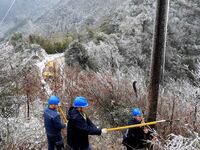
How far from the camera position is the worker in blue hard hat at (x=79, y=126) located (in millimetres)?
5445

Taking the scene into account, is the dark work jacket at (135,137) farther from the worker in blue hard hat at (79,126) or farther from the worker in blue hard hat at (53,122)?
the worker in blue hard hat at (53,122)

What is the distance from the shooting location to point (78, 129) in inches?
217

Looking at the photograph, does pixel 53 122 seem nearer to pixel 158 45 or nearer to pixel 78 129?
pixel 78 129

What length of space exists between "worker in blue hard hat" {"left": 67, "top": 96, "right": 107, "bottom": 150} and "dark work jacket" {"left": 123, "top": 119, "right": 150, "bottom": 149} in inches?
35.7

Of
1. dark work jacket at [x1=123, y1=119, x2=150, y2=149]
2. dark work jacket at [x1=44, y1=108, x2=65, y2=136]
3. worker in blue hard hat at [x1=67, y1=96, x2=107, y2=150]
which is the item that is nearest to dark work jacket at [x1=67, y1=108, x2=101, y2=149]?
worker in blue hard hat at [x1=67, y1=96, x2=107, y2=150]

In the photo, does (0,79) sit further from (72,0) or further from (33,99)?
(72,0)

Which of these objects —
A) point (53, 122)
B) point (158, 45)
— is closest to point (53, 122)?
point (53, 122)

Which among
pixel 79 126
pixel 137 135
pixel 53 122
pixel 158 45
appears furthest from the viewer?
pixel 137 135

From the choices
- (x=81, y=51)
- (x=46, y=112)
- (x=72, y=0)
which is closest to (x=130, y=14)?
(x=81, y=51)

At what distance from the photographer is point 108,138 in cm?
859

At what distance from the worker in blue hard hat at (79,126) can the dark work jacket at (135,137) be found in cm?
91

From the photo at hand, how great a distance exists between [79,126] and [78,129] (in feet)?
0.31

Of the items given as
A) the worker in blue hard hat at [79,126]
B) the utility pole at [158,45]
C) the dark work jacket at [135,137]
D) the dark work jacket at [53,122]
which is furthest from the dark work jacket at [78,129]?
the utility pole at [158,45]

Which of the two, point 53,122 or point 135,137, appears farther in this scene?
point 135,137
